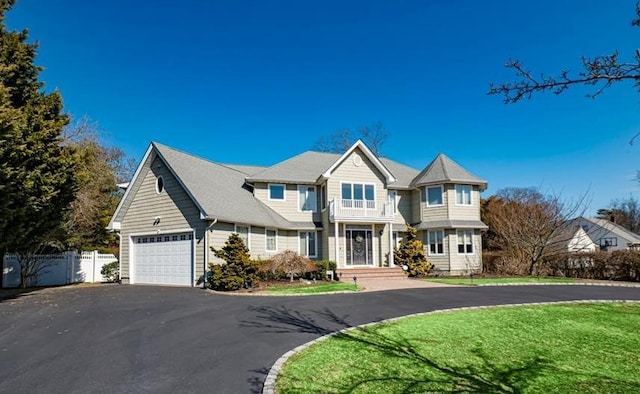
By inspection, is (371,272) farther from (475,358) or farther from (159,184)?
(475,358)

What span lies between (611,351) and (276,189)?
19752mm

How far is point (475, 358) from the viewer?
22.5 ft

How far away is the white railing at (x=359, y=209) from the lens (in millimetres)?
23797

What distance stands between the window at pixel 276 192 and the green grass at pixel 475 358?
16.1 m

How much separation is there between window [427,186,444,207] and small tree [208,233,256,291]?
530 inches

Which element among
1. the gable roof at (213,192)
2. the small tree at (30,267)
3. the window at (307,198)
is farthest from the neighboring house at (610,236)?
the small tree at (30,267)

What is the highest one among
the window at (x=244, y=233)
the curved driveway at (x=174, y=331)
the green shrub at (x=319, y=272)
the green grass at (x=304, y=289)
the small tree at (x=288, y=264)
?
the window at (x=244, y=233)

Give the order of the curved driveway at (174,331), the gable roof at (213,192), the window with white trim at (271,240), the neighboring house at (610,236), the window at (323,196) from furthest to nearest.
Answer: the neighboring house at (610,236) < the window at (323,196) < the window with white trim at (271,240) < the gable roof at (213,192) < the curved driveway at (174,331)

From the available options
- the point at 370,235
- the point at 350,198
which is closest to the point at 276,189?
the point at 350,198

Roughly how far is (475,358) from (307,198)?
19.6 meters

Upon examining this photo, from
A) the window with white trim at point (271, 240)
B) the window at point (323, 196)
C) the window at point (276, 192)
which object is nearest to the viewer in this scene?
the window with white trim at point (271, 240)

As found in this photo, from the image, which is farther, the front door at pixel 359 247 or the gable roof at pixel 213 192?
the front door at pixel 359 247

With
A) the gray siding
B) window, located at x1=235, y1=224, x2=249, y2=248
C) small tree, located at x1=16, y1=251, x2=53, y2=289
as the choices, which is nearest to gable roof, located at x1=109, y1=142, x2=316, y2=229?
the gray siding

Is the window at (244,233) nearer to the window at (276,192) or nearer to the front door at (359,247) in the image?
the window at (276,192)
